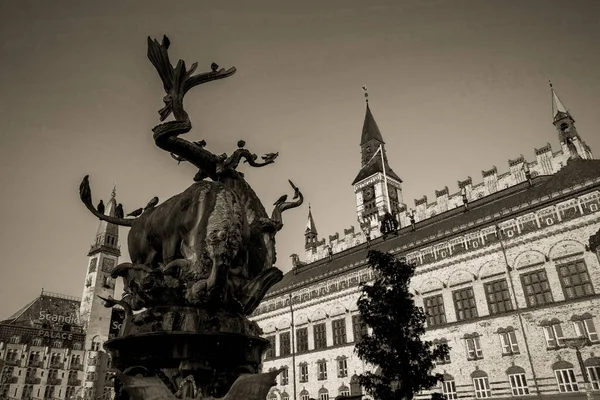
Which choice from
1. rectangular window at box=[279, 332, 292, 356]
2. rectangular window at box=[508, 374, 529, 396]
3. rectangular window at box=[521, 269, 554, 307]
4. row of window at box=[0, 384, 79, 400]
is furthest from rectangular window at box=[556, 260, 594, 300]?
row of window at box=[0, 384, 79, 400]

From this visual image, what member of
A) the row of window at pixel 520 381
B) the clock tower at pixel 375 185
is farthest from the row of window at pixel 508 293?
the clock tower at pixel 375 185

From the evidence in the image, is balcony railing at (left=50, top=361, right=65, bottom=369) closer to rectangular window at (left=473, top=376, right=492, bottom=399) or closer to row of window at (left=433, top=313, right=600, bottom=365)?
row of window at (left=433, top=313, right=600, bottom=365)

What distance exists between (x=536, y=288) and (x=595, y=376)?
6.49 metres

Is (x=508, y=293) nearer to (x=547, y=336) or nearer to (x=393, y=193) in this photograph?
(x=547, y=336)

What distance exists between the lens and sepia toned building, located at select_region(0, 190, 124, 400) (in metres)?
64.6

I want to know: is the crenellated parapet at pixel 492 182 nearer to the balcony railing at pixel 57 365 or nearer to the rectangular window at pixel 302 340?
the rectangular window at pixel 302 340

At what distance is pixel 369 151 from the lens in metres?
72.6

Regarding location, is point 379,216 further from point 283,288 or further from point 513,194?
point 513,194

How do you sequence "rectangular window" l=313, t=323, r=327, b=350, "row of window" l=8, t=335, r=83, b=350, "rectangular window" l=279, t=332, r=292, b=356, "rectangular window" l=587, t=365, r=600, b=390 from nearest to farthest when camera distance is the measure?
1. "rectangular window" l=587, t=365, r=600, b=390
2. "rectangular window" l=313, t=323, r=327, b=350
3. "rectangular window" l=279, t=332, r=292, b=356
4. "row of window" l=8, t=335, r=83, b=350

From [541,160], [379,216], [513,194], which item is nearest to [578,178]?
[513,194]

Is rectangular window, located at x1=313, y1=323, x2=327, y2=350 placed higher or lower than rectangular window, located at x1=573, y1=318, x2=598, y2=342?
higher

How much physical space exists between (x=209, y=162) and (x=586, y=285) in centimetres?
2993

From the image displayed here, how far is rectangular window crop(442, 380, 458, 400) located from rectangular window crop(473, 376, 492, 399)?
5.57ft

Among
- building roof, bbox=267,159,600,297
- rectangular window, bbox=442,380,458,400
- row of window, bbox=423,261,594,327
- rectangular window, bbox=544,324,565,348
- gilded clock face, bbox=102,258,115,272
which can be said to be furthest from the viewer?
gilded clock face, bbox=102,258,115,272
